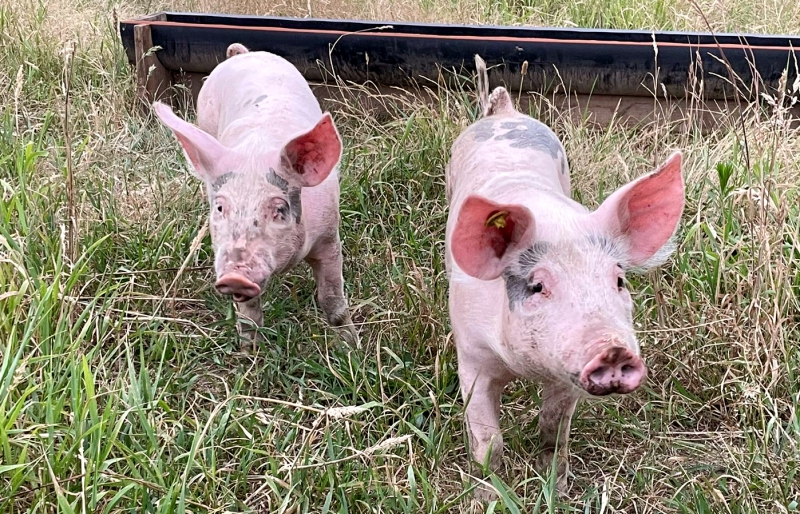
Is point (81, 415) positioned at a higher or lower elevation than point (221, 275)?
lower

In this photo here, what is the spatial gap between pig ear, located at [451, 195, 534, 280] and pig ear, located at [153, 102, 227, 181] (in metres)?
1.11

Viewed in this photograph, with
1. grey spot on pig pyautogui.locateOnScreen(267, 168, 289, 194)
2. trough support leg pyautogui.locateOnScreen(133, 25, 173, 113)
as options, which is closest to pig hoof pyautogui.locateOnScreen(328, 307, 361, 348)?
grey spot on pig pyautogui.locateOnScreen(267, 168, 289, 194)

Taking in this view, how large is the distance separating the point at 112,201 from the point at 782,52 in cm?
353

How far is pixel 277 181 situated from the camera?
2988 millimetres

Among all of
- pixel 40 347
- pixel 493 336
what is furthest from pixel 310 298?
pixel 493 336

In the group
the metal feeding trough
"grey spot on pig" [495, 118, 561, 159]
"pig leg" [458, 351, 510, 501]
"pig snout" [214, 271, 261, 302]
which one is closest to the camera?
"pig leg" [458, 351, 510, 501]

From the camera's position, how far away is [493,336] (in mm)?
2371

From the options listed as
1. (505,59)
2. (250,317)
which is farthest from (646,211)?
(505,59)

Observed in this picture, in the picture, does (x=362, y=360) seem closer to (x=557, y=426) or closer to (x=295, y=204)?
(x=295, y=204)

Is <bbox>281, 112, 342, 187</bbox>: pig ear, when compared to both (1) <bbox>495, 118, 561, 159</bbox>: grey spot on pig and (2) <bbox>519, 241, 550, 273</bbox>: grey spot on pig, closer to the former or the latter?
(1) <bbox>495, 118, 561, 159</bbox>: grey spot on pig

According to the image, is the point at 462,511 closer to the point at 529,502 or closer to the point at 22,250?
the point at 529,502

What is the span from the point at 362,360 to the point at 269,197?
2.48 feet

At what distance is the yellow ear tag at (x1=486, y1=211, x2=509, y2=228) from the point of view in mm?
2189

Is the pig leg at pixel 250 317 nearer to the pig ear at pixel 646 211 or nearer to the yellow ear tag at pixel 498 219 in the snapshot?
the yellow ear tag at pixel 498 219
